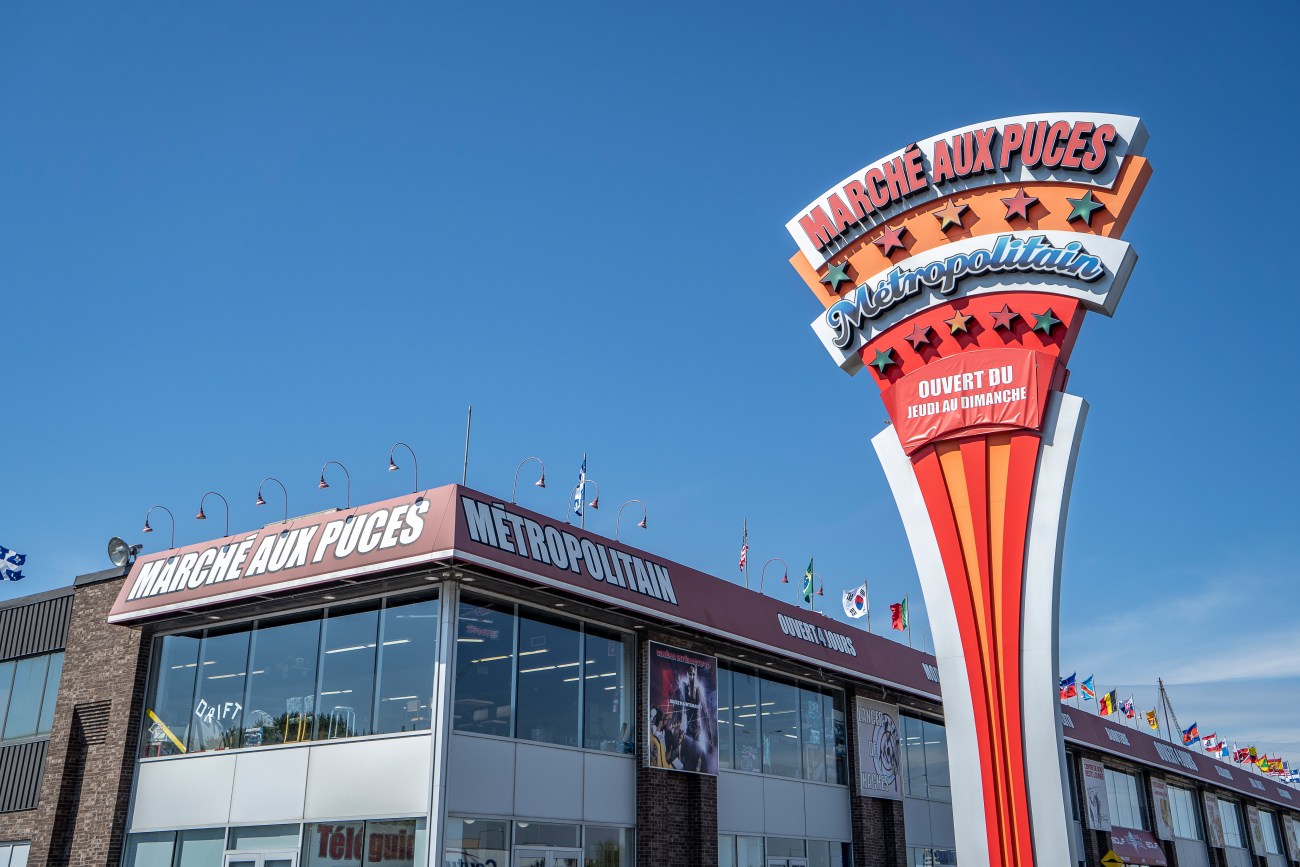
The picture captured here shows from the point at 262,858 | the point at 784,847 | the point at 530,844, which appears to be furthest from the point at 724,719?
the point at 262,858

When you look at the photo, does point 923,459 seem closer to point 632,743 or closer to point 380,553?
point 632,743

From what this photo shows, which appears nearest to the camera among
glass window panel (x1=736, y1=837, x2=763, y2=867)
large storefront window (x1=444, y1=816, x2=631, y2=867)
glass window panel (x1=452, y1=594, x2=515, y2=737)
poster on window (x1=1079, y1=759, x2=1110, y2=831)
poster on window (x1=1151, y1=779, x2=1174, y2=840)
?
large storefront window (x1=444, y1=816, x2=631, y2=867)

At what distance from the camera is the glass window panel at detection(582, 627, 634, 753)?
74.5ft

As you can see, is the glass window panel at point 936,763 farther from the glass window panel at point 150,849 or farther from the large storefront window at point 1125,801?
the glass window panel at point 150,849

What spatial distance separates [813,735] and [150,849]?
1629 cm

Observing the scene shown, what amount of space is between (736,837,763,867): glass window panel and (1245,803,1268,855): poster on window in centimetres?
5148

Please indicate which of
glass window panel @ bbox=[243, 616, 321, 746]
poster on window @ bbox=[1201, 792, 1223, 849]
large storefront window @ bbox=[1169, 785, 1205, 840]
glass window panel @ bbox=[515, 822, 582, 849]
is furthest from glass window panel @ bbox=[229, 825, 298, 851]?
poster on window @ bbox=[1201, 792, 1223, 849]

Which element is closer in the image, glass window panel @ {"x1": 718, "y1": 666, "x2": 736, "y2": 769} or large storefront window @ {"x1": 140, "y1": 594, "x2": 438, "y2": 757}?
large storefront window @ {"x1": 140, "y1": 594, "x2": 438, "y2": 757}

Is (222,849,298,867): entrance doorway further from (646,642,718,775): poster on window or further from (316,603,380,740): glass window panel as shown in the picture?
(646,642,718,775): poster on window

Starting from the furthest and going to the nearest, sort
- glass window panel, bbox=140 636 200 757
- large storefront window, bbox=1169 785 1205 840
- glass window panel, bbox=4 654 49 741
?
large storefront window, bbox=1169 785 1205 840, glass window panel, bbox=4 654 49 741, glass window panel, bbox=140 636 200 757

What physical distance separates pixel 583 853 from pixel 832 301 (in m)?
12.2

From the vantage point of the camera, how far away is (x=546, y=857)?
20734mm

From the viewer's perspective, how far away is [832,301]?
23.3m

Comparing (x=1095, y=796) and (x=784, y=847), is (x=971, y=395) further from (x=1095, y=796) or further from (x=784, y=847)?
(x=1095, y=796)
